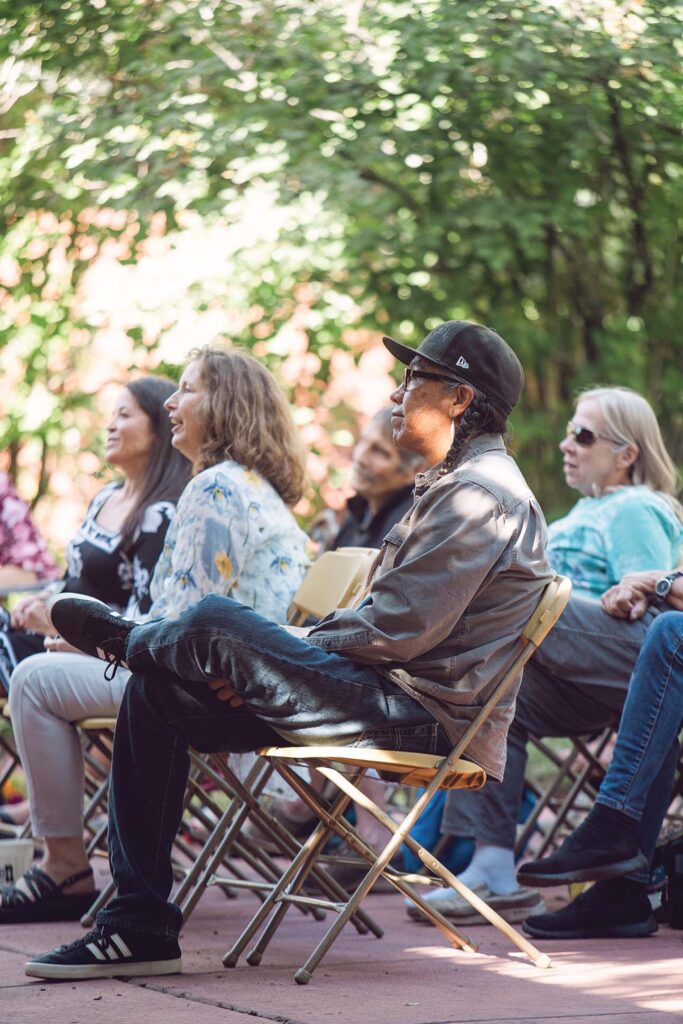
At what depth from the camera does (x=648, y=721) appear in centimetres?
373

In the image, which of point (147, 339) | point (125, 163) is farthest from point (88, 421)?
point (125, 163)

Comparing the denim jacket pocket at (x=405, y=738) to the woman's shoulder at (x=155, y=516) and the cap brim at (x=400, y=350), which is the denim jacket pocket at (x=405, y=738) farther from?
the woman's shoulder at (x=155, y=516)

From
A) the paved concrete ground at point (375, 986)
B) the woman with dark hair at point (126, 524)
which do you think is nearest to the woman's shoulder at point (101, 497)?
the woman with dark hair at point (126, 524)

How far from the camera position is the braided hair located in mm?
3396

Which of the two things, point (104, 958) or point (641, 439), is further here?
point (641, 439)

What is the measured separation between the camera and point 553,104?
6.91 metres

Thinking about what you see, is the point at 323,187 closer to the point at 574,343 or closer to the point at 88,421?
the point at 574,343

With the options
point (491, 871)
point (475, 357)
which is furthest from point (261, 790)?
point (475, 357)

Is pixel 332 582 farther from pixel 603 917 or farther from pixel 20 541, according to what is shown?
pixel 20 541

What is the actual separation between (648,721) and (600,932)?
1.99 feet

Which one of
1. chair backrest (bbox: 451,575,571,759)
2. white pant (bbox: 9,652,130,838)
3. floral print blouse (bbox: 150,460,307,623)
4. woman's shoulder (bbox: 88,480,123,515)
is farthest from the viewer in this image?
woman's shoulder (bbox: 88,480,123,515)

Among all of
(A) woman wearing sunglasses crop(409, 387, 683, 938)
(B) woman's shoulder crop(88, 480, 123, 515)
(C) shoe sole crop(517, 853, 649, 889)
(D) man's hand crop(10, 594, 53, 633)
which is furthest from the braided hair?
(B) woman's shoulder crop(88, 480, 123, 515)

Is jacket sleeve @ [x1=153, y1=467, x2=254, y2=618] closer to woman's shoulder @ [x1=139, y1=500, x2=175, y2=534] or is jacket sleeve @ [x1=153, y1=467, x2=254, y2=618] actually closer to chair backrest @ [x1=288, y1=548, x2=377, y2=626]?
chair backrest @ [x1=288, y1=548, x2=377, y2=626]

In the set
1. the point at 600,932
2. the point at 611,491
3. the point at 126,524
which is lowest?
the point at 600,932
